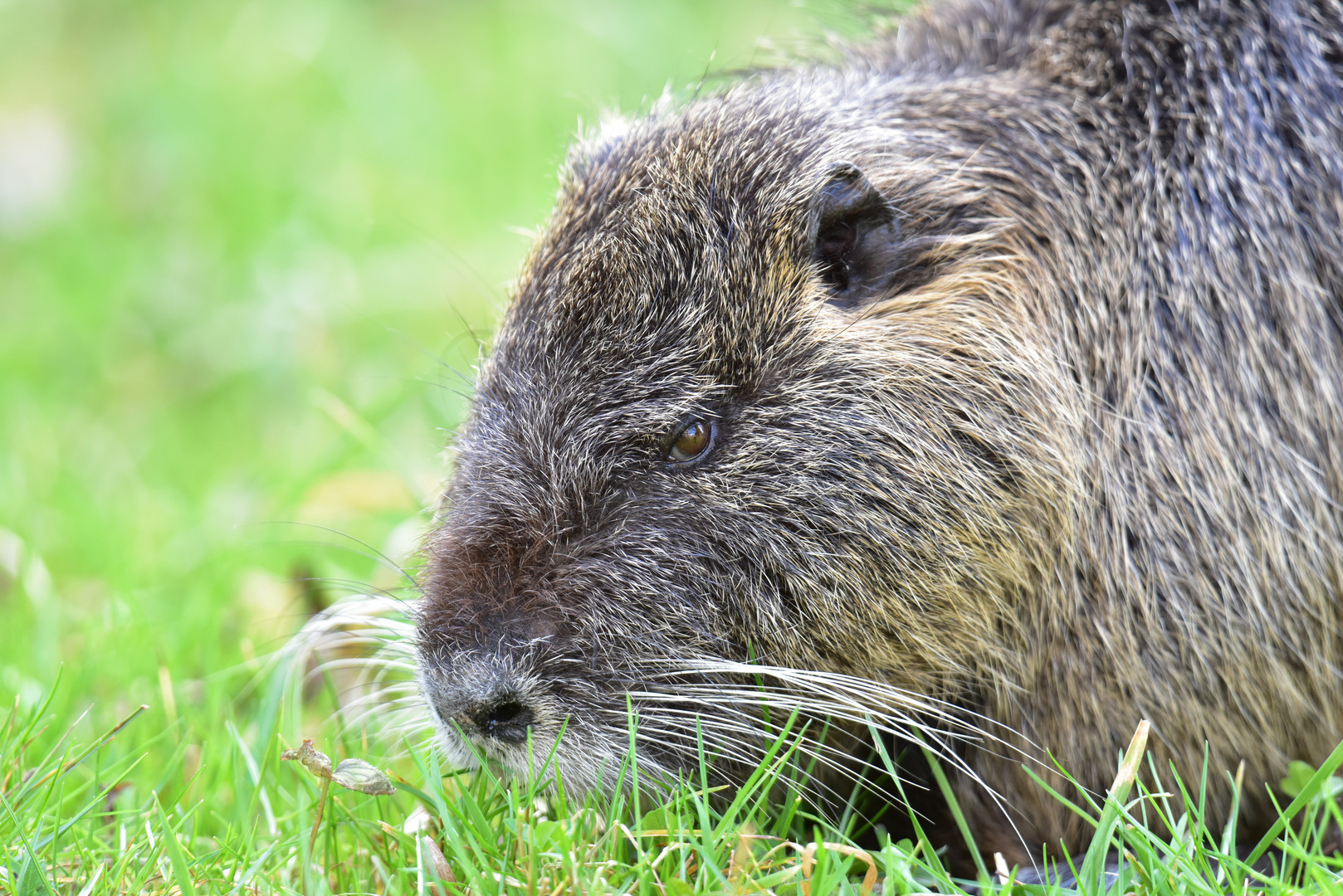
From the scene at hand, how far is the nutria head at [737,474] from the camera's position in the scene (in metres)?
2.77

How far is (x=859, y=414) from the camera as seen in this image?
2920mm

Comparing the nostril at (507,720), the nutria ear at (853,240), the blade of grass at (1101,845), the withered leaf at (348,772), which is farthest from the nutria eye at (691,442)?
the blade of grass at (1101,845)

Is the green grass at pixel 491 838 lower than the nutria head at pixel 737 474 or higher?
lower

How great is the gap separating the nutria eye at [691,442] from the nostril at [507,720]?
61 centimetres

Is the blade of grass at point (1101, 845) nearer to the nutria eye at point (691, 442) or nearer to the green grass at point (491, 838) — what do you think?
the green grass at point (491, 838)

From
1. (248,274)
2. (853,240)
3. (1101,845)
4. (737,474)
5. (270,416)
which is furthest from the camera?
(248,274)

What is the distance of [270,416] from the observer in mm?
6051

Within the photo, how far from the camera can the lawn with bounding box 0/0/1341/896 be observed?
2.68m

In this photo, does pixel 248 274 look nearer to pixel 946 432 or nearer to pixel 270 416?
pixel 270 416

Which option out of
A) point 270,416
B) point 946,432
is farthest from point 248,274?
point 946,432

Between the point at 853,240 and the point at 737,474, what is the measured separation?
0.62 meters

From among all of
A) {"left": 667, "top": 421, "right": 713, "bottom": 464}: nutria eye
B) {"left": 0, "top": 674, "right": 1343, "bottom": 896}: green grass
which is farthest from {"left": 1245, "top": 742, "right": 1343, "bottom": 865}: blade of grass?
{"left": 667, "top": 421, "right": 713, "bottom": 464}: nutria eye

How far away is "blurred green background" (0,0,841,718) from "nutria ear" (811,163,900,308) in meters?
0.72

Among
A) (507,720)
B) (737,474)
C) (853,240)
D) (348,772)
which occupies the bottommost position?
(348,772)
